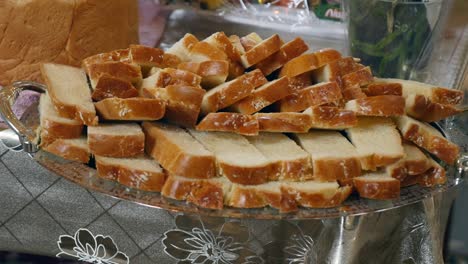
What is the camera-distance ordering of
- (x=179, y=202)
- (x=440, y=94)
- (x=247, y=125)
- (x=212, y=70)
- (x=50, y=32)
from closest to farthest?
(x=179, y=202), (x=247, y=125), (x=212, y=70), (x=440, y=94), (x=50, y=32)

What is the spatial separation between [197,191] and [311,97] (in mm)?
326

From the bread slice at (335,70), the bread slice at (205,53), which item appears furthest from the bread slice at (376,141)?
the bread slice at (205,53)

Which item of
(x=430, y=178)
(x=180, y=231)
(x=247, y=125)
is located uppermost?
(x=247, y=125)

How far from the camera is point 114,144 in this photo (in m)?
1.14

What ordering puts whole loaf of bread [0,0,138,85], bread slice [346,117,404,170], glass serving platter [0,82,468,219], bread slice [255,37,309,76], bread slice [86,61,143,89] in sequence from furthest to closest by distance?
1. whole loaf of bread [0,0,138,85]
2. bread slice [255,37,309,76]
3. bread slice [86,61,143,89]
4. bread slice [346,117,404,170]
5. glass serving platter [0,82,468,219]

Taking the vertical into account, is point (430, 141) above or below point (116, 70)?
below

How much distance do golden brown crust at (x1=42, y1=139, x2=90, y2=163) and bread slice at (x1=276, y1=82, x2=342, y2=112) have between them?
398 mm

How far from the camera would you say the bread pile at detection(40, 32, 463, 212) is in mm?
1100

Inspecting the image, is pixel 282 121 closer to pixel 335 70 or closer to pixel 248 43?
pixel 335 70

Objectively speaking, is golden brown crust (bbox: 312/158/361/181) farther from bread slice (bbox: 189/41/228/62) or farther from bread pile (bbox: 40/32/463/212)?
bread slice (bbox: 189/41/228/62)

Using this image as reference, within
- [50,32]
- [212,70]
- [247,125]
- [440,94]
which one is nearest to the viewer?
[247,125]

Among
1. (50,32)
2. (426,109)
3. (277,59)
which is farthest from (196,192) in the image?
(50,32)

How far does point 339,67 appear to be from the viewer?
52.9 inches

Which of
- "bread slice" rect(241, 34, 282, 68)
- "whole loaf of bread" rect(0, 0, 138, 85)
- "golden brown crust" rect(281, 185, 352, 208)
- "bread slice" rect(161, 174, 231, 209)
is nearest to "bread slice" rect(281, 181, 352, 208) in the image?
"golden brown crust" rect(281, 185, 352, 208)
